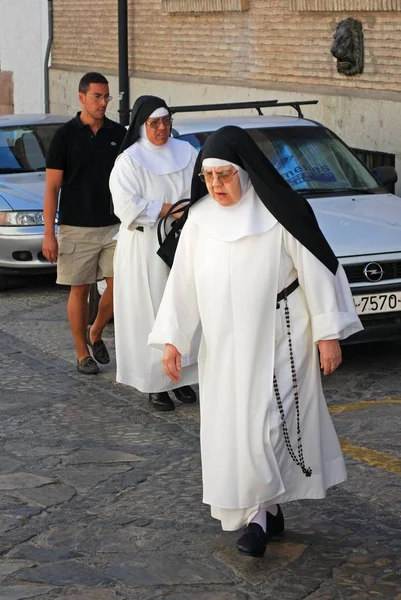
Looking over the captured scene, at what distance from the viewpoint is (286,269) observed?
18.7 ft

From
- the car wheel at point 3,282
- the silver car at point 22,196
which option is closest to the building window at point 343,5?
the silver car at point 22,196

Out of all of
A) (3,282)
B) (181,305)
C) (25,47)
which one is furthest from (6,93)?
(181,305)

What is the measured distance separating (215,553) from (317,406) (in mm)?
751

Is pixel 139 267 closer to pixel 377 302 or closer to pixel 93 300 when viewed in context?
pixel 377 302

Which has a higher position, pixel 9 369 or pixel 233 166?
pixel 233 166

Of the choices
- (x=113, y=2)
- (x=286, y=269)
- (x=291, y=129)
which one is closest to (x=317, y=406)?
(x=286, y=269)

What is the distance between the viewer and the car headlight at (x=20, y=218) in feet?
42.6

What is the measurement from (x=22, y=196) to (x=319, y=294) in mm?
7935

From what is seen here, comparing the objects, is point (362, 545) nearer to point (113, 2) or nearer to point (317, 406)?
point (317, 406)

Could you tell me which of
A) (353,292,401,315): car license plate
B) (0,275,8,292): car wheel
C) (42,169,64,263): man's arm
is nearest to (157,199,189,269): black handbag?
(42,169,64,263): man's arm

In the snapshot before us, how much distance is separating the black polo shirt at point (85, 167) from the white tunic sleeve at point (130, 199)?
79 centimetres

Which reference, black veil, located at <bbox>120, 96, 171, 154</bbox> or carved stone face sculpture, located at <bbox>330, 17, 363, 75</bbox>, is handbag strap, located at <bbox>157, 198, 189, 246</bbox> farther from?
carved stone face sculpture, located at <bbox>330, 17, 363, 75</bbox>

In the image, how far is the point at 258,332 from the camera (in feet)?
18.6

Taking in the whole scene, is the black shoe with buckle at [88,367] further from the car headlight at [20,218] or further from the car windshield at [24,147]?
the car windshield at [24,147]
